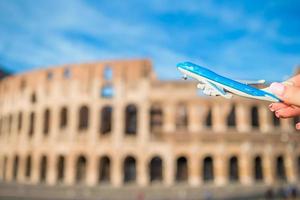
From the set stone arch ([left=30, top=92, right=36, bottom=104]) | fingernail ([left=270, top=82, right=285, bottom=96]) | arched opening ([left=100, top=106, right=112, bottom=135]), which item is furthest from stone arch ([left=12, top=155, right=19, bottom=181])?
fingernail ([left=270, top=82, right=285, bottom=96])

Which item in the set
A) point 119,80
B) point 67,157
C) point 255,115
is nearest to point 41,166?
point 67,157

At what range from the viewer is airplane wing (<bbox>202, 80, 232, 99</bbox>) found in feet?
11.5

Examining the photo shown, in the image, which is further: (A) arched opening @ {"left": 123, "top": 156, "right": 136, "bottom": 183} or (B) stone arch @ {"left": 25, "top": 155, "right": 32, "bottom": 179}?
(B) stone arch @ {"left": 25, "top": 155, "right": 32, "bottom": 179}

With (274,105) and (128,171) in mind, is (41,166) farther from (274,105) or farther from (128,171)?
(274,105)

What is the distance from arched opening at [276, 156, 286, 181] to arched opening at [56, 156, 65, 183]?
22668mm

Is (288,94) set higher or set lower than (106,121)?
lower

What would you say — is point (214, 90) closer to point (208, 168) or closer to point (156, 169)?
point (208, 168)

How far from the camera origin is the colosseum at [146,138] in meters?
28.7

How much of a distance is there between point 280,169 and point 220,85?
31.4 meters

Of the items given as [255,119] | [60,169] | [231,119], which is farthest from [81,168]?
[255,119]

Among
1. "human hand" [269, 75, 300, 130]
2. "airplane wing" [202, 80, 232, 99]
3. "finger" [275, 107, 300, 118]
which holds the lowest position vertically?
"finger" [275, 107, 300, 118]

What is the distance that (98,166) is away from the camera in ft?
97.5

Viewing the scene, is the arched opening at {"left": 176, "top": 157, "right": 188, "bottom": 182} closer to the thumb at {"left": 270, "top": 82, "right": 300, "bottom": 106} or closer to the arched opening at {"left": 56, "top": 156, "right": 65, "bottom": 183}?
the arched opening at {"left": 56, "top": 156, "right": 65, "bottom": 183}

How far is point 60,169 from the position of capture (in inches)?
1291
